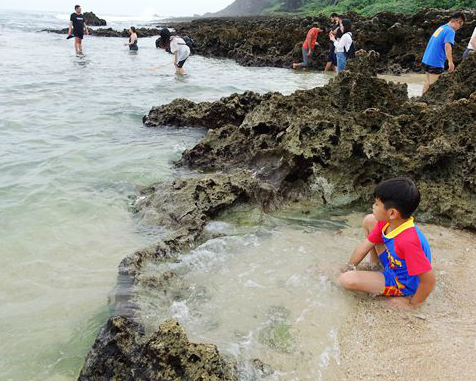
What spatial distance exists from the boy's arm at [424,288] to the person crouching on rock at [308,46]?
1489 centimetres

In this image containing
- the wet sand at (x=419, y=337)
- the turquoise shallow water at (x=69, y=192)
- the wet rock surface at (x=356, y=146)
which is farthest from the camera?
the wet rock surface at (x=356, y=146)

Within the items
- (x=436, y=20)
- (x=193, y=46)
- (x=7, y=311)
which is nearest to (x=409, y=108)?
(x=7, y=311)

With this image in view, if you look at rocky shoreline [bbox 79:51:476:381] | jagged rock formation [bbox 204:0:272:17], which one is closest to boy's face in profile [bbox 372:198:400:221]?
rocky shoreline [bbox 79:51:476:381]

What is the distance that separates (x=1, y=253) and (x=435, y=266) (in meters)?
4.22

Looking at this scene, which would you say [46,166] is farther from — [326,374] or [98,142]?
[326,374]

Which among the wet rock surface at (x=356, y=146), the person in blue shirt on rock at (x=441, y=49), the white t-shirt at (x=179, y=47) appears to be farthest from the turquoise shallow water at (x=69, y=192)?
the person in blue shirt on rock at (x=441, y=49)

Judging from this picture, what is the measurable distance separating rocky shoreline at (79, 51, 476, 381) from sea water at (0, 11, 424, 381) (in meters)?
0.32

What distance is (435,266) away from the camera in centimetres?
380

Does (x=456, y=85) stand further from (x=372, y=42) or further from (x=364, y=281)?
(x=372, y=42)

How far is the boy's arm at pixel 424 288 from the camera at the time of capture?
3.15m

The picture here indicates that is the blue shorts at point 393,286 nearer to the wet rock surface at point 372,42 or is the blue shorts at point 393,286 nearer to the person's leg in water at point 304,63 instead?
the wet rock surface at point 372,42

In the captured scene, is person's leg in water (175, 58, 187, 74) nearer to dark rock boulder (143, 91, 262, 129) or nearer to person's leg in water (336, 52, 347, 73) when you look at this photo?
person's leg in water (336, 52, 347, 73)

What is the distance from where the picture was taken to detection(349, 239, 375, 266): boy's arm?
3628 millimetres

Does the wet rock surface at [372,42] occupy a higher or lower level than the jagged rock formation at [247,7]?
lower
